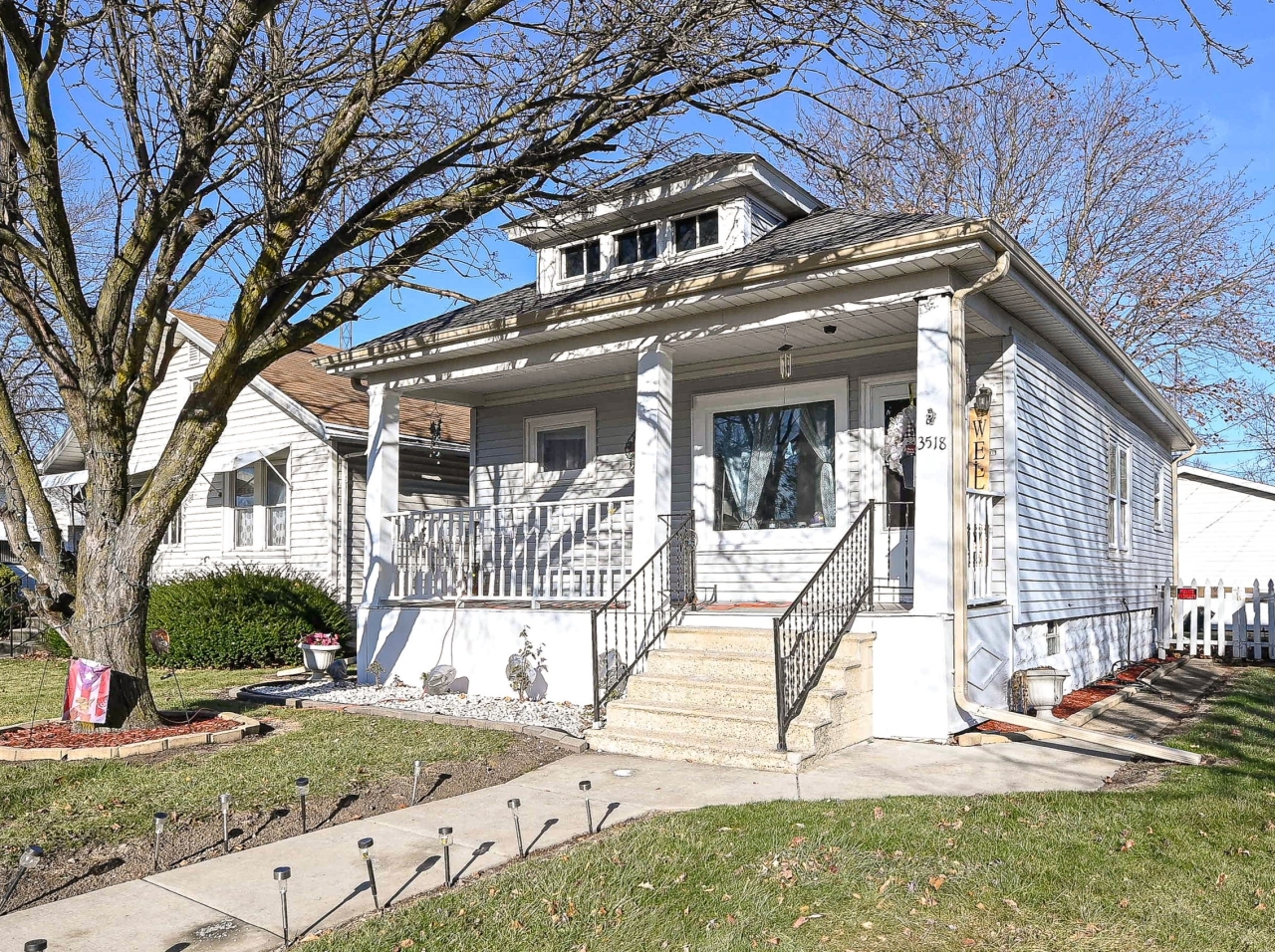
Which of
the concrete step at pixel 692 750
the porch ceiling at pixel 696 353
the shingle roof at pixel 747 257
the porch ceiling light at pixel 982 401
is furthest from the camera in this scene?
the porch ceiling at pixel 696 353

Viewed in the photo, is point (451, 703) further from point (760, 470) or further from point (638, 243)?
point (638, 243)

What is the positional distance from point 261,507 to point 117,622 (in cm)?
894

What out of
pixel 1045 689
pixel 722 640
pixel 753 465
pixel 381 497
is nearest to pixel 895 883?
pixel 722 640

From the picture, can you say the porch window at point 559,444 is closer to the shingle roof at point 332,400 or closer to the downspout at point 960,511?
the shingle roof at point 332,400

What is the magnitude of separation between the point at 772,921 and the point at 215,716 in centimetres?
603

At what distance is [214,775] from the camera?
256 inches

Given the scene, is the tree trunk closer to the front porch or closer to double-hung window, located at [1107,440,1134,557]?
the front porch

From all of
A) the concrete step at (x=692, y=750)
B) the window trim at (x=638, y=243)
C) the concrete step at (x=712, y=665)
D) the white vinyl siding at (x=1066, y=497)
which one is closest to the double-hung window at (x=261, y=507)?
the window trim at (x=638, y=243)

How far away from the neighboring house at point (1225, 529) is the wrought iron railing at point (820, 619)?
14693 mm

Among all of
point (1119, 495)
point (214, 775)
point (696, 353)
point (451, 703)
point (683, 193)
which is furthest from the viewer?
point (1119, 495)

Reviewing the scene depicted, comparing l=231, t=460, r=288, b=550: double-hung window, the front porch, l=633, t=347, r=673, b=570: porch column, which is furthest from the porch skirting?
l=231, t=460, r=288, b=550: double-hung window

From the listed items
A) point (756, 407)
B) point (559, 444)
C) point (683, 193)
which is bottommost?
point (559, 444)

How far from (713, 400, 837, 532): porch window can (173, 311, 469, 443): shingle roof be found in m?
5.88

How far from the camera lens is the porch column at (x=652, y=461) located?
9203 millimetres
